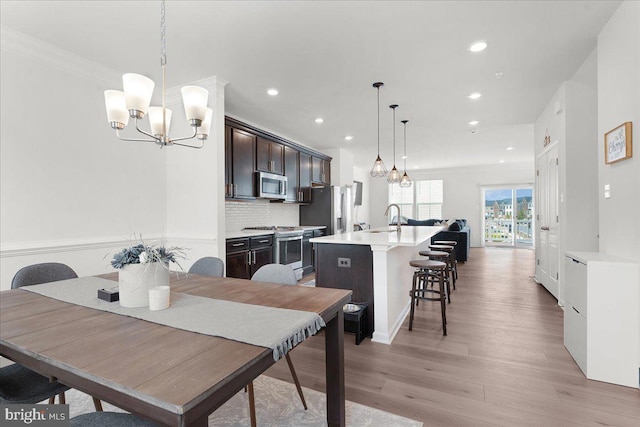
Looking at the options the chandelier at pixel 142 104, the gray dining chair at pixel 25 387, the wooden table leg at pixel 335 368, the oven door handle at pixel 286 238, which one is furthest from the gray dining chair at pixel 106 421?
the oven door handle at pixel 286 238

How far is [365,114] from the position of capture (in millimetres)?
4895

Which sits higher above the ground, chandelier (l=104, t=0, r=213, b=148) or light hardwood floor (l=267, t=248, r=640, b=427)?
chandelier (l=104, t=0, r=213, b=148)

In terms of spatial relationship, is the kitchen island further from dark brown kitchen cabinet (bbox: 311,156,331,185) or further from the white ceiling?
dark brown kitchen cabinet (bbox: 311,156,331,185)

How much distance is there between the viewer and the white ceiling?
7.70ft

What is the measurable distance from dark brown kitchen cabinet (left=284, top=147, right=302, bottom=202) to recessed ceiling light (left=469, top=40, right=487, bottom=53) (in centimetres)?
354

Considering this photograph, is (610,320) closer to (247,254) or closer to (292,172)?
(247,254)

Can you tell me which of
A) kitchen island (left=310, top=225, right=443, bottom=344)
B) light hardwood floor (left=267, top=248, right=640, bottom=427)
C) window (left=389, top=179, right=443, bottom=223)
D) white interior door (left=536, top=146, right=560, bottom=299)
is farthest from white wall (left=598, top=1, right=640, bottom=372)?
Answer: window (left=389, top=179, right=443, bottom=223)

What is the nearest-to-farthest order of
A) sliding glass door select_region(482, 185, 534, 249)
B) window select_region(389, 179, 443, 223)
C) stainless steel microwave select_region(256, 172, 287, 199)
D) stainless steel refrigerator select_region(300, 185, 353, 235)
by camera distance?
stainless steel microwave select_region(256, 172, 287, 199) < stainless steel refrigerator select_region(300, 185, 353, 235) < sliding glass door select_region(482, 185, 534, 249) < window select_region(389, 179, 443, 223)

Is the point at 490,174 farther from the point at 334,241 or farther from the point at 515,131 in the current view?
the point at 334,241

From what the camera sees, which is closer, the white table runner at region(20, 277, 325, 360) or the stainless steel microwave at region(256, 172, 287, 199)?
the white table runner at region(20, 277, 325, 360)

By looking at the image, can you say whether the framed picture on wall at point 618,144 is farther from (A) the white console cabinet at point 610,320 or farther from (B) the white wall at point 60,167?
(B) the white wall at point 60,167

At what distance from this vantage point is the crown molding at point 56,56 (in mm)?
2588

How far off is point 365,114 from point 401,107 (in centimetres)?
58

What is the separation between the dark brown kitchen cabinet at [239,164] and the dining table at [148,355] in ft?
9.58
